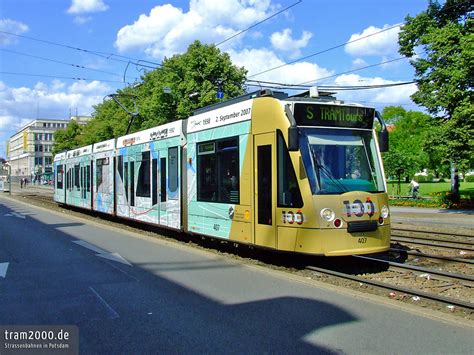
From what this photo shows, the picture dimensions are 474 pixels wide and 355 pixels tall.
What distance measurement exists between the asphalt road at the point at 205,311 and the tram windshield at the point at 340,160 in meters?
1.85

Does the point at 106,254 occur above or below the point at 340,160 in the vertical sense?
below

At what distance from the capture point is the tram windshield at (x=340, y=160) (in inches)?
338

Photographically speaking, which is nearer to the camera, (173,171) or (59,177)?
(173,171)

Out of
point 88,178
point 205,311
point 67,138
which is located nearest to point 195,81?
point 88,178

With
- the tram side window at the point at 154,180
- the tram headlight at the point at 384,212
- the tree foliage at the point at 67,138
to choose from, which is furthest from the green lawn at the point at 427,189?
the tree foliage at the point at 67,138

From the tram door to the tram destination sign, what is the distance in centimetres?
68

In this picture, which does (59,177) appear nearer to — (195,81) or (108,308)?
(195,81)

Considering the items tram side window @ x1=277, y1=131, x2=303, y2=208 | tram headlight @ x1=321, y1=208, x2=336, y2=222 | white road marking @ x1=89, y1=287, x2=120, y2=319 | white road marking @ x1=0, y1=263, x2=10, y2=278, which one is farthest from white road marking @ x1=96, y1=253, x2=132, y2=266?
tram headlight @ x1=321, y1=208, x2=336, y2=222

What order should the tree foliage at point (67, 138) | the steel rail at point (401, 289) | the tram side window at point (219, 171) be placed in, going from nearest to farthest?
the steel rail at point (401, 289) < the tram side window at point (219, 171) < the tree foliage at point (67, 138)

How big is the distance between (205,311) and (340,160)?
4112 millimetres

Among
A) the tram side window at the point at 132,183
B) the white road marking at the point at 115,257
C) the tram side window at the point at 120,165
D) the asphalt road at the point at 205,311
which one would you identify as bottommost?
the asphalt road at the point at 205,311

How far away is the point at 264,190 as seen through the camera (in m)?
9.30

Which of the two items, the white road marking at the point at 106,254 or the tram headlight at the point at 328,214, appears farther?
the white road marking at the point at 106,254

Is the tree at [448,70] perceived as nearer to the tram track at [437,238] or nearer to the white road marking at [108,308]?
the tram track at [437,238]
